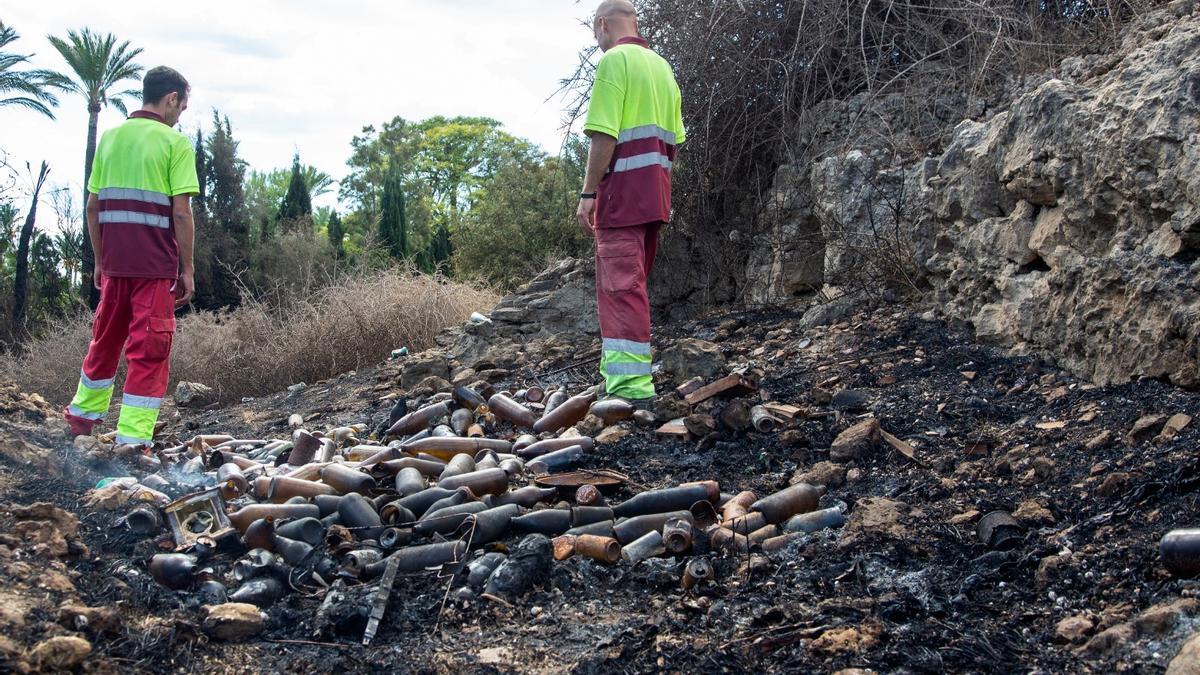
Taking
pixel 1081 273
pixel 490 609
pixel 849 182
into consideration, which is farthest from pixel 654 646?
pixel 849 182

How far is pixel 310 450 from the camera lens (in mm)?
6129

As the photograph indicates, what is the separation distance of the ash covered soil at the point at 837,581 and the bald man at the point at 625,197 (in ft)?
3.22

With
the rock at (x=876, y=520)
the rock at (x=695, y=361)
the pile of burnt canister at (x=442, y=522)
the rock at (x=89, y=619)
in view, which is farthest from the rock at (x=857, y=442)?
the rock at (x=89, y=619)

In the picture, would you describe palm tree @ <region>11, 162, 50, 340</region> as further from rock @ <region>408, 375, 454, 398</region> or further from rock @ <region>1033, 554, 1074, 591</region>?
Result: rock @ <region>1033, 554, 1074, 591</region>

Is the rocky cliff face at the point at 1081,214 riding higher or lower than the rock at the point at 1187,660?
higher

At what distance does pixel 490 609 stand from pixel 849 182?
217 inches

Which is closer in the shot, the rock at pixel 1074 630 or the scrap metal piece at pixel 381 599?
the rock at pixel 1074 630

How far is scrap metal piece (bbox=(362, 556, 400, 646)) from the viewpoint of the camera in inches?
129

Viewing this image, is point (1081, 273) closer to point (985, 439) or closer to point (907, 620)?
point (985, 439)

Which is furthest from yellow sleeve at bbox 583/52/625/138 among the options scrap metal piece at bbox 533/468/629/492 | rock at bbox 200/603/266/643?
rock at bbox 200/603/266/643

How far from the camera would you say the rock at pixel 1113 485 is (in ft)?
11.8

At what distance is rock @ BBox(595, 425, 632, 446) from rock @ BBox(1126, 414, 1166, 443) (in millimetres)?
2691

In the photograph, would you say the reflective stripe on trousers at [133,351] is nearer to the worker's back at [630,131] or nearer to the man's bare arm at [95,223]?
the man's bare arm at [95,223]

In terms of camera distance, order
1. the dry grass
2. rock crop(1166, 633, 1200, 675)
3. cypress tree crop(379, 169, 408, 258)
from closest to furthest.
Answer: rock crop(1166, 633, 1200, 675) → the dry grass → cypress tree crop(379, 169, 408, 258)
